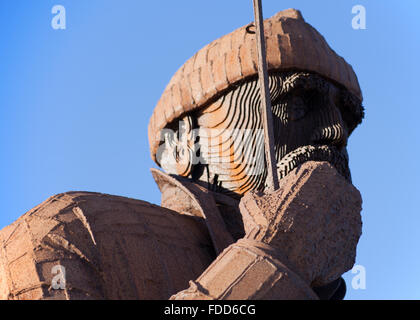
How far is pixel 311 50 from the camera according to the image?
7.16m

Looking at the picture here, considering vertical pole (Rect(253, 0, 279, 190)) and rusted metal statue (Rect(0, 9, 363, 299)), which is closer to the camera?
rusted metal statue (Rect(0, 9, 363, 299))

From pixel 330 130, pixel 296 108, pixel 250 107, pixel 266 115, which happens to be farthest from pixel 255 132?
pixel 266 115

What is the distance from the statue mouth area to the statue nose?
0.08m

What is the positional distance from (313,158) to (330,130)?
0.40 metres

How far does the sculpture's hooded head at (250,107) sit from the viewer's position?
6.93 metres

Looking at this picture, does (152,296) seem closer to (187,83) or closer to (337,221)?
(337,221)

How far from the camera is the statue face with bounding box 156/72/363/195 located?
6.89 meters

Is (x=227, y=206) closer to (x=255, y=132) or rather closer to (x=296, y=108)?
(x=255, y=132)

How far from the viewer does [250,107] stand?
6.98 metres

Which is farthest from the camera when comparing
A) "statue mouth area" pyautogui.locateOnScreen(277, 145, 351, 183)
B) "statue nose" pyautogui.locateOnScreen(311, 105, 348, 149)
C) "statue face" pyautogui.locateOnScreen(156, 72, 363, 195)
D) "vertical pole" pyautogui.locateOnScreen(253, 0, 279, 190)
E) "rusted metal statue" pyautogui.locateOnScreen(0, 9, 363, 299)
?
"statue nose" pyautogui.locateOnScreen(311, 105, 348, 149)

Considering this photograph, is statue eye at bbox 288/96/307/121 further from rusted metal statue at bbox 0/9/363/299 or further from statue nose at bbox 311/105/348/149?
statue nose at bbox 311/105/348/149

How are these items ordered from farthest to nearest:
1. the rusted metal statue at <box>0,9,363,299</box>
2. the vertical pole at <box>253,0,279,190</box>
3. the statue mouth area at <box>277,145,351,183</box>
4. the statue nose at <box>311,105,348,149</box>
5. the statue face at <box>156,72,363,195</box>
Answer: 1. the statue nose at <box>311,105,348,149</box>
2. the statue face at <box>156,72,363,195</box>
3. the statue mouth area at <box>277,145,351,183</box>
4. the vertical pole at <box>253,0,279,190</box>
5. the rusted metal statue at <box>0,9,363,299</box>

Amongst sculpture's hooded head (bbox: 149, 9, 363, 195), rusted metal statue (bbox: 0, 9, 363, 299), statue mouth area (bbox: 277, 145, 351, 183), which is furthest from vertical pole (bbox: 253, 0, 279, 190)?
sculpture's hooded head (bbox: 149, 9, 363, 195)

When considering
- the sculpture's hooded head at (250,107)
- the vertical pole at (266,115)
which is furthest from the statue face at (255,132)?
the vertical pole at (266,115)
